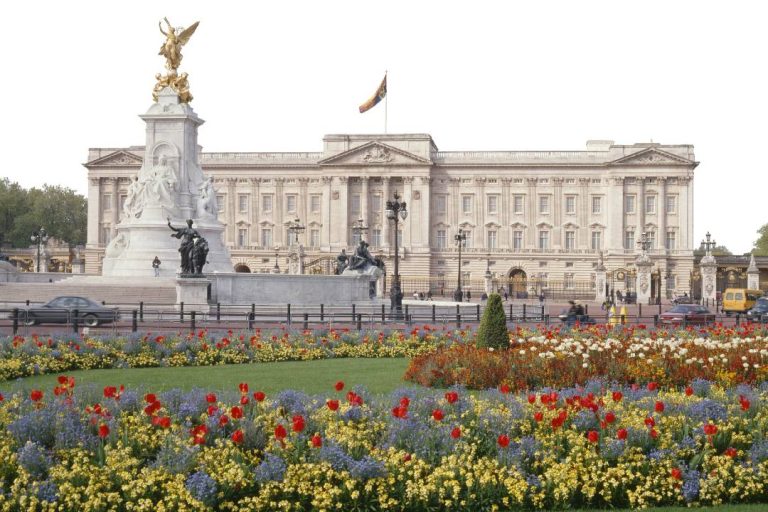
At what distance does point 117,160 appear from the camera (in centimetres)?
9494

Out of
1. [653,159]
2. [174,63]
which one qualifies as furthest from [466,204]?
[174,63]

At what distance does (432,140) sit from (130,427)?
288 ft

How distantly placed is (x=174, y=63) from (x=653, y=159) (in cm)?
6135

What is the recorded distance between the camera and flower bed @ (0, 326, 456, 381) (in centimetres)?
1657

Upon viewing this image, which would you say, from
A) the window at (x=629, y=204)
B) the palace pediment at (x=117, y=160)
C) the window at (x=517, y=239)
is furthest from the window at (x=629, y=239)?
the palace pediment at (x=117, y=160)

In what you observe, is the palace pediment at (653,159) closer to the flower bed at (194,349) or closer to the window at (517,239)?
the window at (517,239)

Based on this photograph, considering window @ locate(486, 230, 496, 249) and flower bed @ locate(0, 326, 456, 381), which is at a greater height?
window @ locate(486, 230, 496, 249)

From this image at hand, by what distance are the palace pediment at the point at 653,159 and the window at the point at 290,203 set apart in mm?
33222

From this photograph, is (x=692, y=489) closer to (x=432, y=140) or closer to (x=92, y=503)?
(x=92, y=503)

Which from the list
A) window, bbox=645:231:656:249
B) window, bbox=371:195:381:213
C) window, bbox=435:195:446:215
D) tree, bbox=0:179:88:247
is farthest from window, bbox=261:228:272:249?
window, bbox=645:231:656:249

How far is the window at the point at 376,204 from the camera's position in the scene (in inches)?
3697

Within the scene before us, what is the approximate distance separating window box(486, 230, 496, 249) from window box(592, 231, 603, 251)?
10.1 m

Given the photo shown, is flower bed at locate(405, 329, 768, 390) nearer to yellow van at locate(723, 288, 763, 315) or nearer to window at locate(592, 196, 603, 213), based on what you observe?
yellow van at locate(723, 288, 763, 315)

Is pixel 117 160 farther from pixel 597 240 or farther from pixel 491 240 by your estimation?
pixel 597 240
